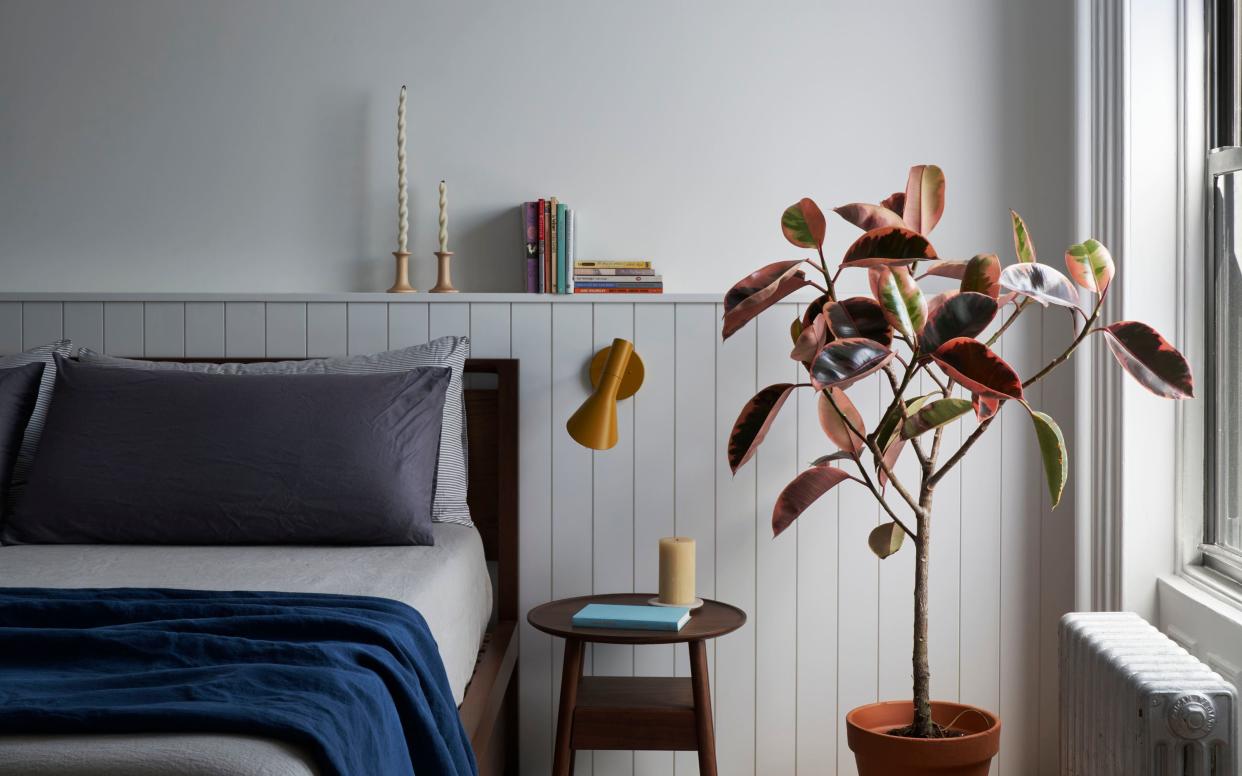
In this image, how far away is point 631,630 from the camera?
224 cm

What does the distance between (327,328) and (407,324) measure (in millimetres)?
203

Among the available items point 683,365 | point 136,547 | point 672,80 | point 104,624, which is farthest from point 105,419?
point 672,80

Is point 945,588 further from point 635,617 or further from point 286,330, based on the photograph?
point 286,330

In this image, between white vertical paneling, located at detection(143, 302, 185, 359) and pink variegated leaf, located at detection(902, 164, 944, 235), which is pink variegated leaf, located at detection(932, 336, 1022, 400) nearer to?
pink variegated leaf, located at detection(902, 164, 944, 235)

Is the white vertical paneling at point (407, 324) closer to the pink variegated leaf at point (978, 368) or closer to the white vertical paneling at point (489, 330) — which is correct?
the white vertical paneling at point (489, 330)

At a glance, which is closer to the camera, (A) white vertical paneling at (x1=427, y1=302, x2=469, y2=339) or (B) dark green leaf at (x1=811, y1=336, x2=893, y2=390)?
(B) dark green leaf at (x1=811, y1=336, x2=893, y2=390)

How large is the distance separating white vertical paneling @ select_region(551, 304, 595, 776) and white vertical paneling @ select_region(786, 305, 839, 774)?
1.71ft

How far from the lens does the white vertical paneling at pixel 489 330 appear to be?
2.71 metres

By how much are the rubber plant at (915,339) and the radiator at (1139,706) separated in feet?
0.95

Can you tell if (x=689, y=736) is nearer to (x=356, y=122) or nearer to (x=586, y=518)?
(x=586, y=518)

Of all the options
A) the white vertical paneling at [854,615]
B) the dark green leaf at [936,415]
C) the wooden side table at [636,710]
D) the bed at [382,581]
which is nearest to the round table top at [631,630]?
the wooden side table at [636,710]

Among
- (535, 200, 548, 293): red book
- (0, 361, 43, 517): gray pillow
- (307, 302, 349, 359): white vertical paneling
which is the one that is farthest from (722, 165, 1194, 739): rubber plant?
(0, 361, 43, 517): gray pillow

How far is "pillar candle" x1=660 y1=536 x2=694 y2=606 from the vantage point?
2.39m

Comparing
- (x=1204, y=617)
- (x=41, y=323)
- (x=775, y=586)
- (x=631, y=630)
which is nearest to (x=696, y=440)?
(x=775, y=586)
